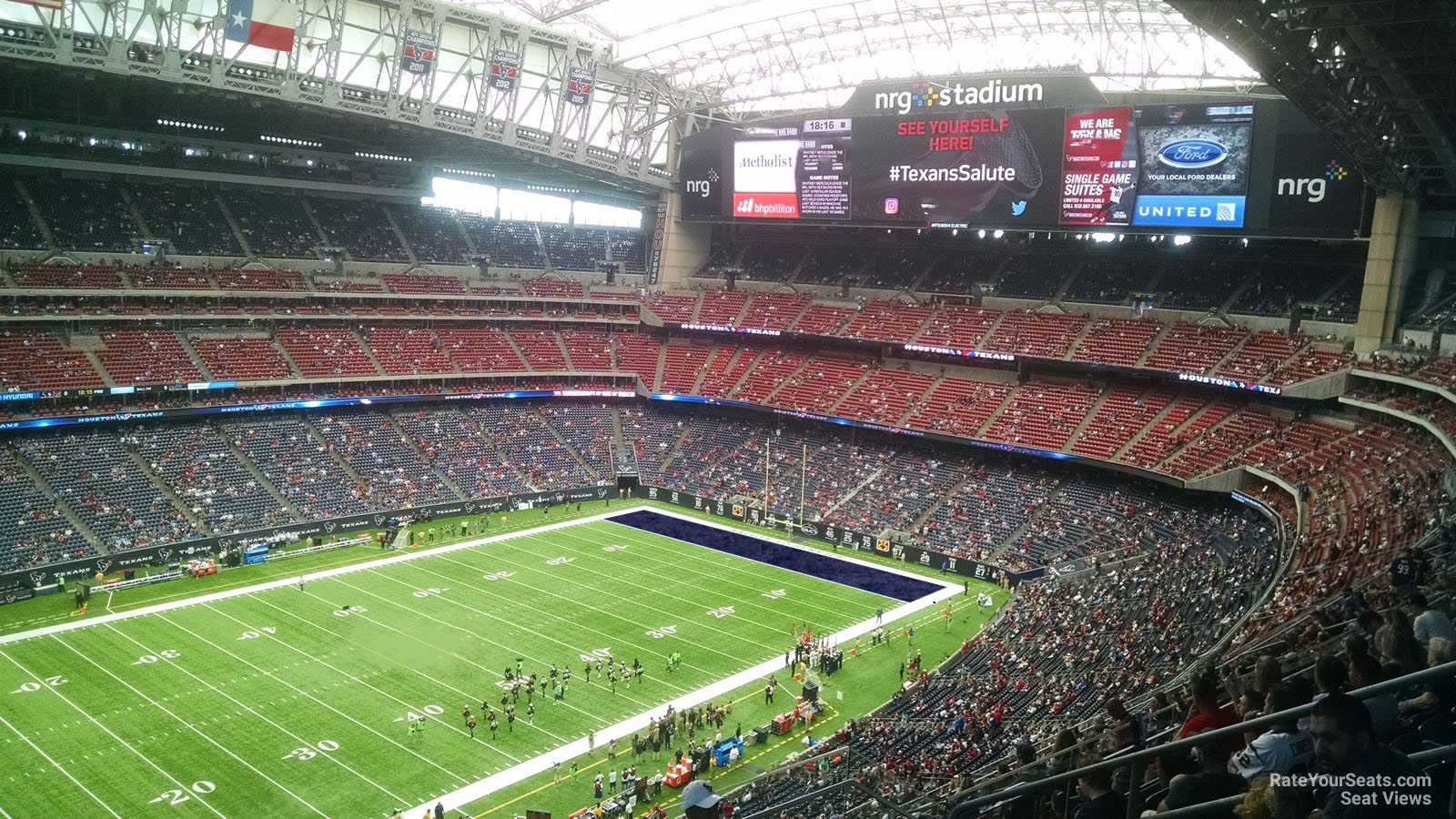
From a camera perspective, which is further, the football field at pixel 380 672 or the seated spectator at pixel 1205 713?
the football field at pixel 380 672

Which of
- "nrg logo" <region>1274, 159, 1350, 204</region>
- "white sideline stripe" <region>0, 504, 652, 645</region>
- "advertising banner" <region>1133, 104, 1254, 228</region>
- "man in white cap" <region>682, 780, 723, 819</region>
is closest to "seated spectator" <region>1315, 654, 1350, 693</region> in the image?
"man in white cap" <region>682, 780, 723, 819</region>

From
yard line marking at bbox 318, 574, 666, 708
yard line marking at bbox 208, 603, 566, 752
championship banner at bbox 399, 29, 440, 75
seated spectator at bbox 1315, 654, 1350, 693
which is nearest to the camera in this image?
Answer: seated spectator at bbox 1315, 654, 1350, 693

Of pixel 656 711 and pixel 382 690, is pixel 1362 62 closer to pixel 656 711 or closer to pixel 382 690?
pixel 656 711

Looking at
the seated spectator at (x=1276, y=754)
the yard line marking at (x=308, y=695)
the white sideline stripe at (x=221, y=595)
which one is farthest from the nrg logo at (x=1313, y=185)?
the seated spectator at (x=1276, y=754)

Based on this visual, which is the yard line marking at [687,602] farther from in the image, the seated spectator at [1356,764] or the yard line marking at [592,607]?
the seated spectator at [1356,764]

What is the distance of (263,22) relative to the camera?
44.6 metres

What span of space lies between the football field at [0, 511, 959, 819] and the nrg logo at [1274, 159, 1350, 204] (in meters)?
22.7

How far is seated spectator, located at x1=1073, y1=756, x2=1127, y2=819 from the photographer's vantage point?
19.3ft

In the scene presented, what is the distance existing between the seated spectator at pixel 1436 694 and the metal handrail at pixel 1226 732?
3.57ft

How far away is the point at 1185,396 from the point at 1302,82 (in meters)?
22.4

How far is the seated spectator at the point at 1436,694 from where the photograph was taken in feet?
21.0

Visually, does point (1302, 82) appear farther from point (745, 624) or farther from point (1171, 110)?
point (745, 624)
